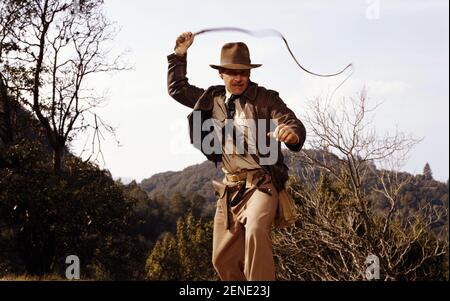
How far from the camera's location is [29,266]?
15.4 meters

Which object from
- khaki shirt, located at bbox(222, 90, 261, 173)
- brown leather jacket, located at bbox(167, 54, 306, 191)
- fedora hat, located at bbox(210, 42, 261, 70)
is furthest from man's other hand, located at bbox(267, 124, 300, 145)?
fedora hat, located at bbox(210, 42, 261, 70)

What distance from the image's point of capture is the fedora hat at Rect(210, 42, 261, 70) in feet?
15.6

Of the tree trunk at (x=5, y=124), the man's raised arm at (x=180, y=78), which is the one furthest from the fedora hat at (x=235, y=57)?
the tree trunk at (x=5, y=124)

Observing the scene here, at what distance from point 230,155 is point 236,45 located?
759 mm

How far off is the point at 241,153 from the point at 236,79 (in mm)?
529

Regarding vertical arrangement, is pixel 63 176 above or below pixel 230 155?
above

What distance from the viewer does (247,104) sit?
479 centimetres

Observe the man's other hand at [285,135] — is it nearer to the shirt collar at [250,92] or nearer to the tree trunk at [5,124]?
the shirt collar at [250,92]

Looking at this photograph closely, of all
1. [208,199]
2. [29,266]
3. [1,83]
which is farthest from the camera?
[208,199]

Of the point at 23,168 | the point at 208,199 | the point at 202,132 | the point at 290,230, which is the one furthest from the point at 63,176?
the point at 208,199

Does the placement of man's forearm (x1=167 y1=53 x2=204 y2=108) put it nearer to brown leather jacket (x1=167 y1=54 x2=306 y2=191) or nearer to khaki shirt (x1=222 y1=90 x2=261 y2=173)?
brown leather jacket (x1=167 y1=54 x2=306 y2=191)
